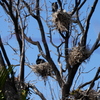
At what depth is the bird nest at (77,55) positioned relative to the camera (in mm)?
7523

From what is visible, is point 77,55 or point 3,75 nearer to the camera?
point 3,75

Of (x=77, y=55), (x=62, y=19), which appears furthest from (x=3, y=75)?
(x=62, y=19)

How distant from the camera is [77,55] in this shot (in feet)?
24.8

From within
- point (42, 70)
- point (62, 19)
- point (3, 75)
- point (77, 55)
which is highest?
point (62, 19)

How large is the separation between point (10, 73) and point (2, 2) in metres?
2.46

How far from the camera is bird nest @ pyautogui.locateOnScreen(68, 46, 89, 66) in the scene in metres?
7.52

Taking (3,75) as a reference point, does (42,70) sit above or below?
above

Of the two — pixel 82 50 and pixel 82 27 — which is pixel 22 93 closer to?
pixel 82 50

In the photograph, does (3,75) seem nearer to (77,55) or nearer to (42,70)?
(77,55)

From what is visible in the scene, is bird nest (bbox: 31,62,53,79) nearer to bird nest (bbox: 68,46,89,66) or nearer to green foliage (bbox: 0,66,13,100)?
bird nest (bbox: 68,46,89,66)

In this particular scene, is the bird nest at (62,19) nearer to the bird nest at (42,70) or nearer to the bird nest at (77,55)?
the bird nest at (77,55)

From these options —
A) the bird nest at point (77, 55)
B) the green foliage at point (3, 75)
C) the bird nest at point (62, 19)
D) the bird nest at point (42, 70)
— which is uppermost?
the bird nest at point (62, 19)

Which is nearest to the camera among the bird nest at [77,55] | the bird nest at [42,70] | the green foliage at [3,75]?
the green foliage at [3,75]

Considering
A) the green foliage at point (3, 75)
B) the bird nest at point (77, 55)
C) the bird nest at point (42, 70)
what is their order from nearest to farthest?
the green foliage at point (3, 75)
the bird nest at point (77, 55)
the bird nest at point (42, 70)
